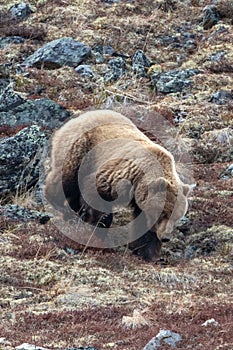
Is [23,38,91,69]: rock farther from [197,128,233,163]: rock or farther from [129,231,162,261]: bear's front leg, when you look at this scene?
[129,231,162,261]: bear's front leg

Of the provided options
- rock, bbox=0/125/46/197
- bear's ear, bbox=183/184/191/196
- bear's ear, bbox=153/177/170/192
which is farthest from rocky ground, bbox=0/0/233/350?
bear's ear, bbox=153/177/170/192

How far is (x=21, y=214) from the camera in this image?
1130cm

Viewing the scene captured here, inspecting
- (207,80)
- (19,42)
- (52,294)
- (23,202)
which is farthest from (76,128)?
(19,42)

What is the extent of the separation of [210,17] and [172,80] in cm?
423

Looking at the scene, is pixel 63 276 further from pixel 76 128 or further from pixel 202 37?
pixel 202 37

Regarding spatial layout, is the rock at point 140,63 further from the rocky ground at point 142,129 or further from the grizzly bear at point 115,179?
the grizzly bear at point 115,179

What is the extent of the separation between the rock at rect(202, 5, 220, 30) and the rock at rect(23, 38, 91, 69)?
4.15 metres

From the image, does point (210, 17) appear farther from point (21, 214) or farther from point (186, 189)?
point (21, 214)

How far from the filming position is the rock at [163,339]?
6.27 m

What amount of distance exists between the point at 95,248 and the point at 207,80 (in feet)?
31.4

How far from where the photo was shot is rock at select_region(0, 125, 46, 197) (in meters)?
12.4

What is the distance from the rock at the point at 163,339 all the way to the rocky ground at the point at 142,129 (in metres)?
0.02

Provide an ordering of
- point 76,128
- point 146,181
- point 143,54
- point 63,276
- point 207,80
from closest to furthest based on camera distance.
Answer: point 63,276 → point 146,181 → point 76,128 → point 207,80 → point 143,54

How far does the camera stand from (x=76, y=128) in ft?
38.1
